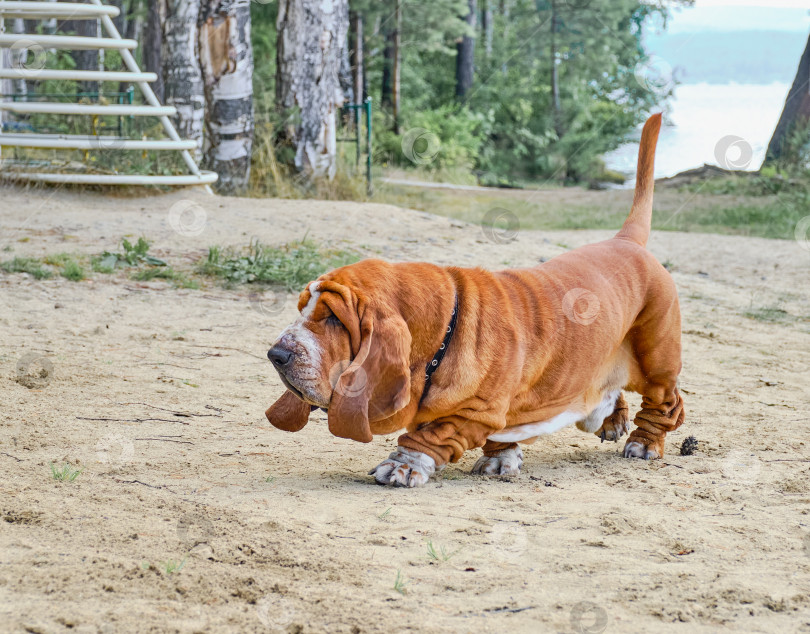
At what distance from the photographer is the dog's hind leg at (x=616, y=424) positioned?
4.16 meters

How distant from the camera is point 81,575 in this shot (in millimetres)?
Answer: 2156

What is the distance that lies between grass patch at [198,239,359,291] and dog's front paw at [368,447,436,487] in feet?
11.8

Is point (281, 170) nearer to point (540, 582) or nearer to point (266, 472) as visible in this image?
point (266, 472)

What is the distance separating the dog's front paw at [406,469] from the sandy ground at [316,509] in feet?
0.25

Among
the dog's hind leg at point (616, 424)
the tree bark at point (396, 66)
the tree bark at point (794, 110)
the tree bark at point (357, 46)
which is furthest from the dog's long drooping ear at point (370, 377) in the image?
the tree bark at point (396, 66)

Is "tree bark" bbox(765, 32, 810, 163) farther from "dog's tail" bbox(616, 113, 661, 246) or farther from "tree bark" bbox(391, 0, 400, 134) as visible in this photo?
"dog's tail" bbox(616, 113, 661, 246)

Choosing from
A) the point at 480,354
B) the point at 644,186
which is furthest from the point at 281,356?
the point at 644,186

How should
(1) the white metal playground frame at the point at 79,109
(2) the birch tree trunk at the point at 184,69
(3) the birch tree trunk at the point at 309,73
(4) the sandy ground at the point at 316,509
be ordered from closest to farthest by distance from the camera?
1. (4) the sandy ground at the point at 316,509
2. (1) the white metal playground frame at the point at 79,109
3. (2) the birch tree trunk at the point at 184,69
4. (3) the birch tree trunk at the point at 309,73

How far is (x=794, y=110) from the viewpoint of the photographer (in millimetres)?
16422

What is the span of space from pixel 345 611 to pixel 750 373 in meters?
4.17

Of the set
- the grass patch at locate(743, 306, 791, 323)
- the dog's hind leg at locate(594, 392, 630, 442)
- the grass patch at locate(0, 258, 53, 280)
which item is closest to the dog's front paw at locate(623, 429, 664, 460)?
the dog's hind leg at locate(594, 392, 630, 442)

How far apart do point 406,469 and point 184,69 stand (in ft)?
26.4

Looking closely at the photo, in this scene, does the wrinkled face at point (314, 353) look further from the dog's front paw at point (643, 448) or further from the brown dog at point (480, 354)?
the dog's front paw at point (643, 448)

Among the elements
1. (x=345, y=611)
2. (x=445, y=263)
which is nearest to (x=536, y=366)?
(x=345, y=611)
